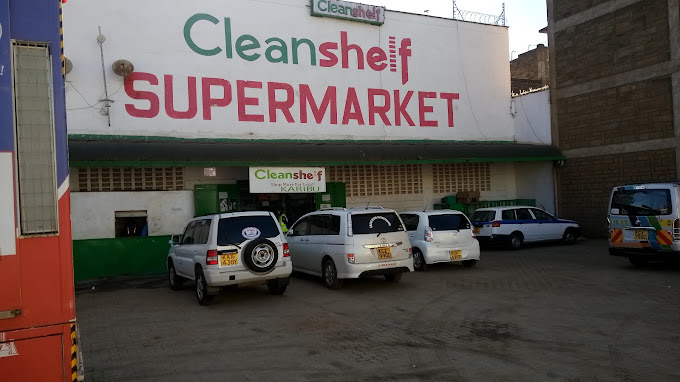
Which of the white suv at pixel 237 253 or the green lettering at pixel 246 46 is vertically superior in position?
the green lettering at pixel 246 46

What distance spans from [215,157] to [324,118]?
4753 millimetres

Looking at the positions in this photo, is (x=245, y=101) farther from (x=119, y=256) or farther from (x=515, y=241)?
(x=515, y=241)

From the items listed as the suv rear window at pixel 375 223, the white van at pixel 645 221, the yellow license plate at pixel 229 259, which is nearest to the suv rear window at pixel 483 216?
the white van at pixel 645 221

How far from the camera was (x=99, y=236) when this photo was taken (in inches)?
574

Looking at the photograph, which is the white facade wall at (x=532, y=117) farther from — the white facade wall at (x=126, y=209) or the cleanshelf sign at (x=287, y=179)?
the white facade wall at (x=126, y=209)

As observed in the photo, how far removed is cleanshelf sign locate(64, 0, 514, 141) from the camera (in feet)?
50.0

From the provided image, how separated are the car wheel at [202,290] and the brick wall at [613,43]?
656 inches

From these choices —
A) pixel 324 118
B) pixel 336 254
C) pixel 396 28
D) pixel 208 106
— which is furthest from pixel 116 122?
pixel 396 28

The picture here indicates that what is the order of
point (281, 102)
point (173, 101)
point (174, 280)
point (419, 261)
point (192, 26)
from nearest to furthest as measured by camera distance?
point (174, 280)
point (419, 261)
point (173, 101)
point (192, 26)
point (281, 102)

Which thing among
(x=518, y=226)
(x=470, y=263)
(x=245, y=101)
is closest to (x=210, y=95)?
(x=245, y=101)

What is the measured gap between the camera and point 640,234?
12.0 m

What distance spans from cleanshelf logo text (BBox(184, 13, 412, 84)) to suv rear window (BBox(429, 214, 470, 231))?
7590 millimetres

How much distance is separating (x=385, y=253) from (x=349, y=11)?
431 inches

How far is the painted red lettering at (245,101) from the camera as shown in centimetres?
1688
